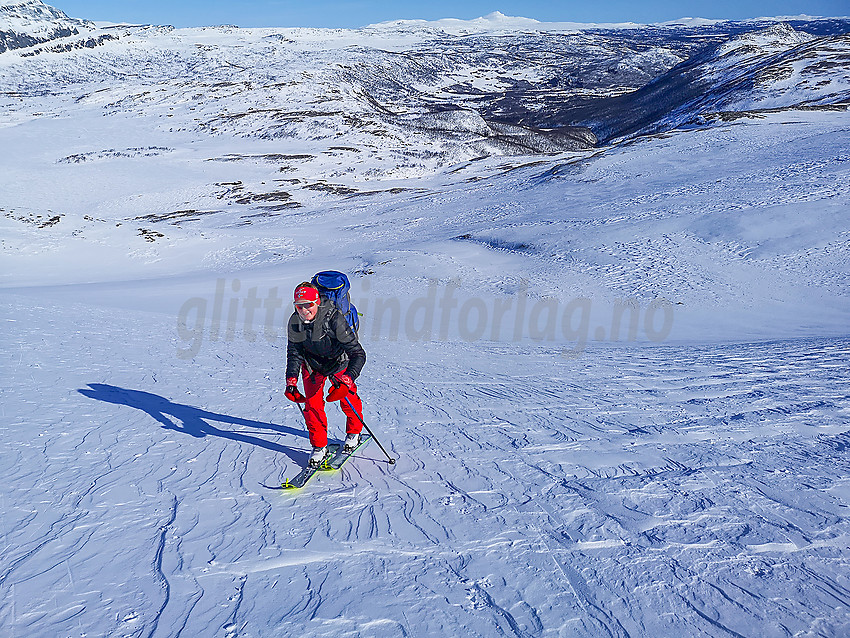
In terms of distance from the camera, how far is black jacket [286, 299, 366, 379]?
4.65 metres

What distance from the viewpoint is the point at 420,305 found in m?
15.4

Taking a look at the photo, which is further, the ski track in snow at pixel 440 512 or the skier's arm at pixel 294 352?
the skier's arm at pixel 294 352

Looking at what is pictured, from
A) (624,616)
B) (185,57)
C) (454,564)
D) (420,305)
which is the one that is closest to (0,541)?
(454,564)

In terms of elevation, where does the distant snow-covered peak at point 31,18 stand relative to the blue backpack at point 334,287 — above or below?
above

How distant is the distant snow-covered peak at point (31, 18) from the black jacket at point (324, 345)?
195m

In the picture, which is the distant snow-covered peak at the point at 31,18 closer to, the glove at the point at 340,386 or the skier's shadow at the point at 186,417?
the skier's shadow at the point at 186,417

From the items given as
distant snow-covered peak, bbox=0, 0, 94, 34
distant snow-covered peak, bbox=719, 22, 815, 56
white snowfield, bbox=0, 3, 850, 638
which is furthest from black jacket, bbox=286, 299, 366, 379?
distant snow-covered peak, bbox=0, 0, 94, 34

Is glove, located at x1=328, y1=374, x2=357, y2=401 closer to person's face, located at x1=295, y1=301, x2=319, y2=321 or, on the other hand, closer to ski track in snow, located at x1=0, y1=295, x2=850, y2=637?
person's face, located at x1=295, y1=301, x2=319, y2=321

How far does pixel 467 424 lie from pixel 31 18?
742ft

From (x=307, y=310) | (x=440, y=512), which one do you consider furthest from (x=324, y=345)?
(x=440, y=512)

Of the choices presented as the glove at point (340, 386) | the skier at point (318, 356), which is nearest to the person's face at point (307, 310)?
the skier at point (318, 356)

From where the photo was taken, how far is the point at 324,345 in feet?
15.6

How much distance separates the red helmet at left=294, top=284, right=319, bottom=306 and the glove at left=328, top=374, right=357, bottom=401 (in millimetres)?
838

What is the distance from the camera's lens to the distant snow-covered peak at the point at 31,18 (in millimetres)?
149625
